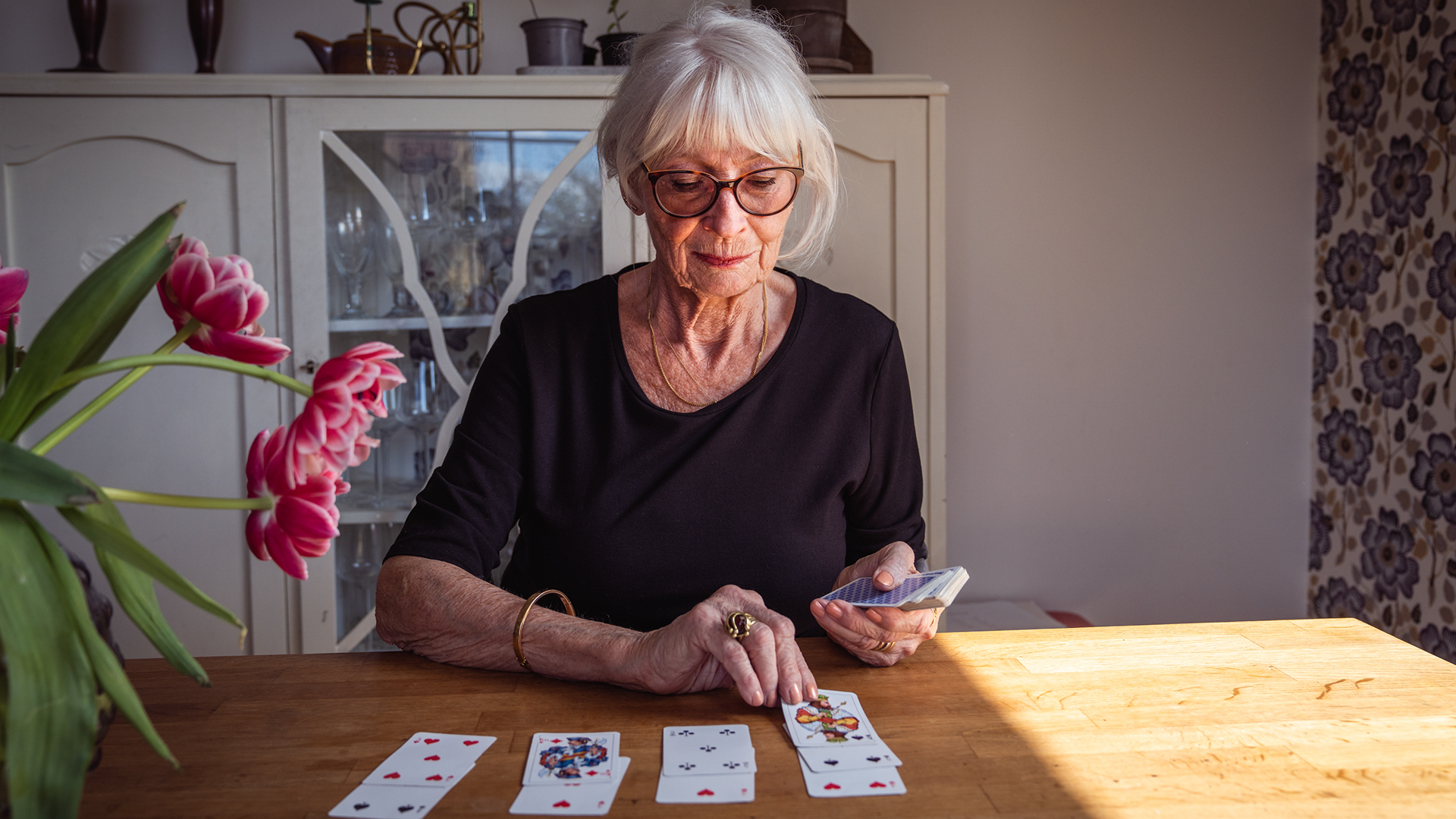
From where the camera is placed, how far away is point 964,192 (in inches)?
109

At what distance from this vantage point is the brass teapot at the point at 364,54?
2.29 metres

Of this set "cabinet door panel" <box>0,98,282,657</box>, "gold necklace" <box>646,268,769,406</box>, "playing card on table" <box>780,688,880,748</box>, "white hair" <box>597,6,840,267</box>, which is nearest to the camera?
"playing card on table" <box>780,688,880,748</box>

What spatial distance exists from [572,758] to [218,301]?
0.49 metres

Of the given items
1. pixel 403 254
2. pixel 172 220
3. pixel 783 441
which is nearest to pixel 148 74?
pixel 403 254

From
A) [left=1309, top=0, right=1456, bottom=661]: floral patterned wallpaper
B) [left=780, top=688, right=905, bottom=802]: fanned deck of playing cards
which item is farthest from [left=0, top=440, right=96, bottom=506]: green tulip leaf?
[left=1309, top=0, right=1456, bottom=661]: floral patterned wallpaper

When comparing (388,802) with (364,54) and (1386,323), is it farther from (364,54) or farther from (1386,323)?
(1386,323)

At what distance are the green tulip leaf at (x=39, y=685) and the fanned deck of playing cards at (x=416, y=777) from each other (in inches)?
9.1

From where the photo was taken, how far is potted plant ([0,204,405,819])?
64cm

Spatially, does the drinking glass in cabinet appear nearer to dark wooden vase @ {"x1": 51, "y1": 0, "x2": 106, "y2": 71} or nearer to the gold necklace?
dark wooden vase @ {"x1": 51, "y1": 0, "x2": 106, "y2": 71}

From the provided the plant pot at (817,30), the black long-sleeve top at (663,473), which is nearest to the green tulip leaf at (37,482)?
the black long-sleeve top at (663,473)

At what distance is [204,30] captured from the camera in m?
2.37

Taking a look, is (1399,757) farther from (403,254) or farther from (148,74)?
(148,74)

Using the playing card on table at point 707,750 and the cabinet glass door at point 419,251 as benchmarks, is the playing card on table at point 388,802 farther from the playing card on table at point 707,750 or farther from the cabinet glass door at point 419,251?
the cabinet glass door at point 419,251

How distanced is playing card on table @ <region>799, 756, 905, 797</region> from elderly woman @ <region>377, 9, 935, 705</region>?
349mm
